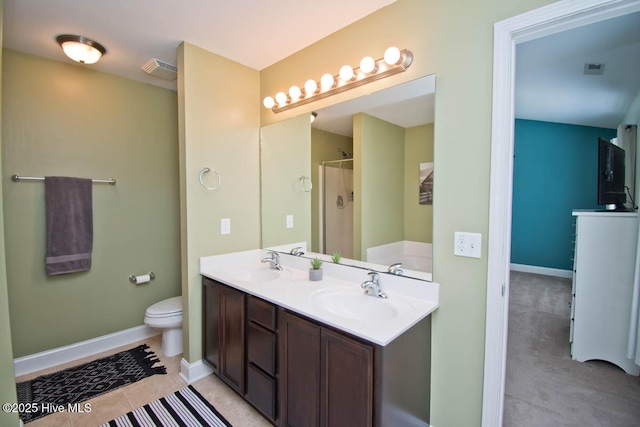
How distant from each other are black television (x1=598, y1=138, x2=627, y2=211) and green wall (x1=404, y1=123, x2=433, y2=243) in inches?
82.9

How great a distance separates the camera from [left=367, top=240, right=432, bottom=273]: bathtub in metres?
1.60

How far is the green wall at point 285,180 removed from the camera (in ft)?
7.48

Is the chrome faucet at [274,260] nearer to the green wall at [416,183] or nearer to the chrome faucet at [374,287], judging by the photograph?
the chrome faucet at [374,287]

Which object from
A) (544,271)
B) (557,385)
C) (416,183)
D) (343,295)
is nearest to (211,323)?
(343,295)

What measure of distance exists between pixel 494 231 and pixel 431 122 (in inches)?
25.1

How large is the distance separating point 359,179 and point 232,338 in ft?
4.41

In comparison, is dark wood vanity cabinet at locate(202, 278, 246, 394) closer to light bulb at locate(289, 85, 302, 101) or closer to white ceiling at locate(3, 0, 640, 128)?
light bulb at locate(289, 85, 302, 101)

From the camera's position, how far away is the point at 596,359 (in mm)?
2393

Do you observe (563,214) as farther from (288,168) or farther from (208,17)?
(208,17)

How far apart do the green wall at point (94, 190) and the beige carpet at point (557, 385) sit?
3.06 meters

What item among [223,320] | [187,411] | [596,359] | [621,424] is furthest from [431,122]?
[596,359]

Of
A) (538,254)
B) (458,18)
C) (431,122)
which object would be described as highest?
(458,18)

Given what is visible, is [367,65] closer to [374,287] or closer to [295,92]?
[295,92]

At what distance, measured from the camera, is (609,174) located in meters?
2.61
